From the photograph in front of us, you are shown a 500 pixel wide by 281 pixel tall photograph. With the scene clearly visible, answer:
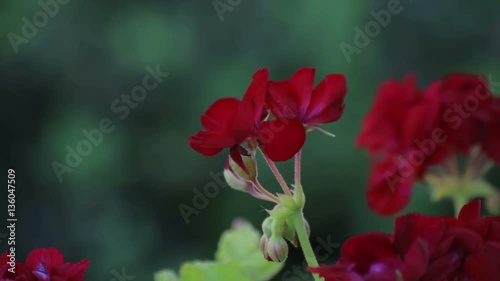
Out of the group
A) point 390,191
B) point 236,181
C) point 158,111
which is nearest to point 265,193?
point 236,181

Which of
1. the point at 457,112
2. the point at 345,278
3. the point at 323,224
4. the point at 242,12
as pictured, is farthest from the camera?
the point at 242,12

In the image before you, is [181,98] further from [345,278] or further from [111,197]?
[345,278]

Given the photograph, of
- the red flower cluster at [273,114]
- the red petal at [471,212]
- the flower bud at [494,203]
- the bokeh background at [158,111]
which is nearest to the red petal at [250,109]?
the red flower cluster at [273,114]

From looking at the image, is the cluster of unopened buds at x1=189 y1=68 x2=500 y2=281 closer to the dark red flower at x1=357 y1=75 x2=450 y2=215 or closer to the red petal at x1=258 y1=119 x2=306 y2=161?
the red petal at x1=258 y1=119 x2=306 y2=161

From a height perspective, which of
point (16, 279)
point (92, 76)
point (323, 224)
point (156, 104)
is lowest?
point (323, 224)

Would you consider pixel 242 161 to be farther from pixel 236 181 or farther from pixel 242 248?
pixel 242 248

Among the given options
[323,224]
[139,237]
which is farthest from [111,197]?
[323,224]
